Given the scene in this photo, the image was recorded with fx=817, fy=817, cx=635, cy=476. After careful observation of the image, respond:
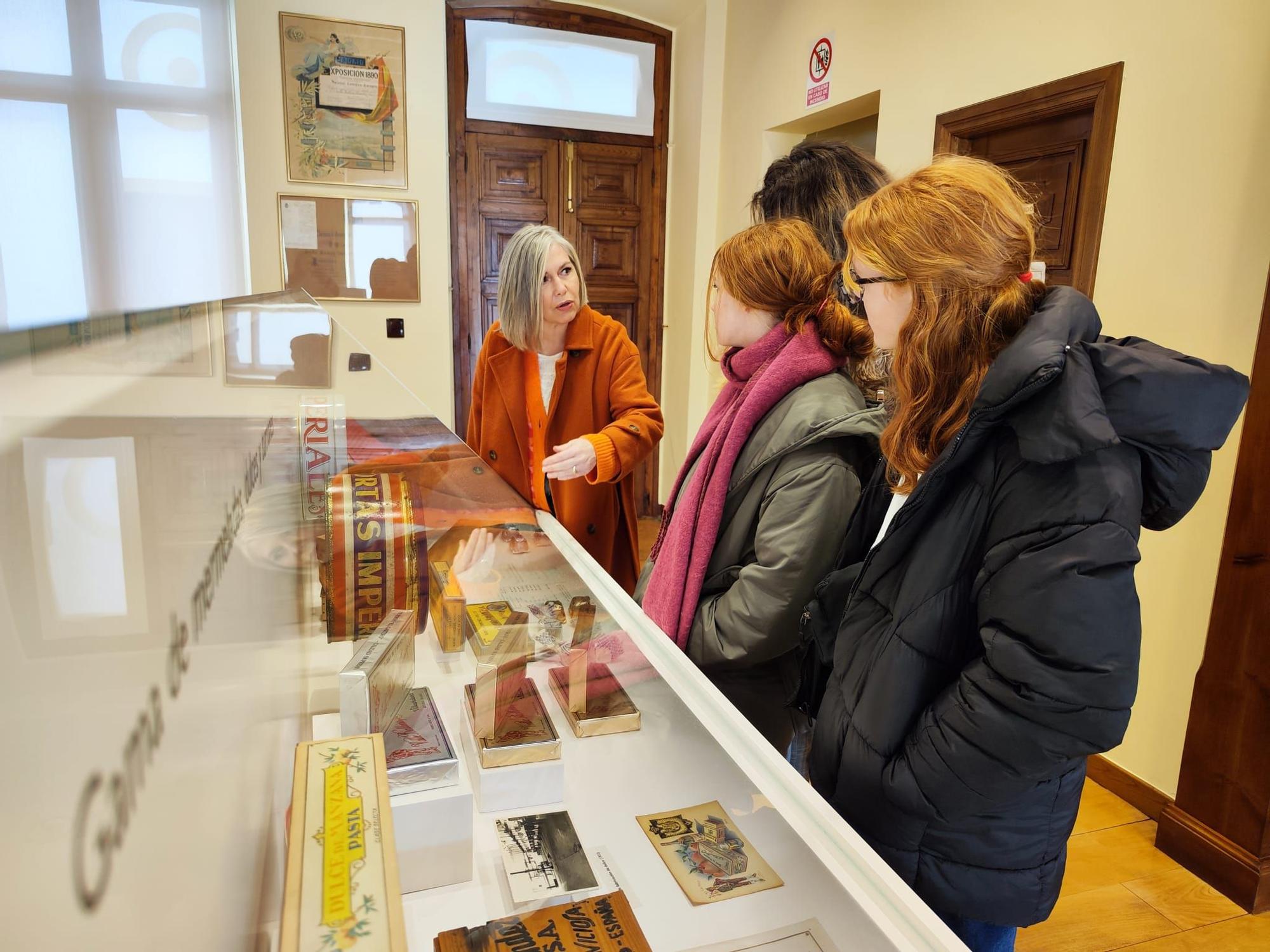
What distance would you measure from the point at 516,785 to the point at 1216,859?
7.16ft

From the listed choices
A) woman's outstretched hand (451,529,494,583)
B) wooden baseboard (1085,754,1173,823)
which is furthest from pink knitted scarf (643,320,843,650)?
wooden baseboard (1085,754,1173,823)

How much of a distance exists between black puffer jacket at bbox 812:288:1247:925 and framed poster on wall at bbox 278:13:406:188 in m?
3.89

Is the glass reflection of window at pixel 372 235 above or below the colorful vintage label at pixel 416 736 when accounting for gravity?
above

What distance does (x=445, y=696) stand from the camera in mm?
653

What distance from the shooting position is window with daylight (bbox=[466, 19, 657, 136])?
445 centimetres

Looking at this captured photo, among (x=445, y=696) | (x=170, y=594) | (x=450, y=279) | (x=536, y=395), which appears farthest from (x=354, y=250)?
(x=170, y=594)

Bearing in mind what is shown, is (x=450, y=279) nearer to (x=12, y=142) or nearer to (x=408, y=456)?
(x=408, y=456)

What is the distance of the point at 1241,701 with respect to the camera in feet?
6.32

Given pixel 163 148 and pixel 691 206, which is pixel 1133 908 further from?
Answer: pixel 691 206

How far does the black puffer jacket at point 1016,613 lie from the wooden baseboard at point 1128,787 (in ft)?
4.78

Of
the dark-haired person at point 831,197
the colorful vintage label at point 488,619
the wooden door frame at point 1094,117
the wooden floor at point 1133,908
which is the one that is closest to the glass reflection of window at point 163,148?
the colorful vintage label at point 488,619

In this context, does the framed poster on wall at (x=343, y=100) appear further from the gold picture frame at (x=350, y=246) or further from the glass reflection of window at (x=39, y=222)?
the glass reflection of window at (x=39, y=222)

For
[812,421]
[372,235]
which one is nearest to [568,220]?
[372,235]

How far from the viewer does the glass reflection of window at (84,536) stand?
8 cm
